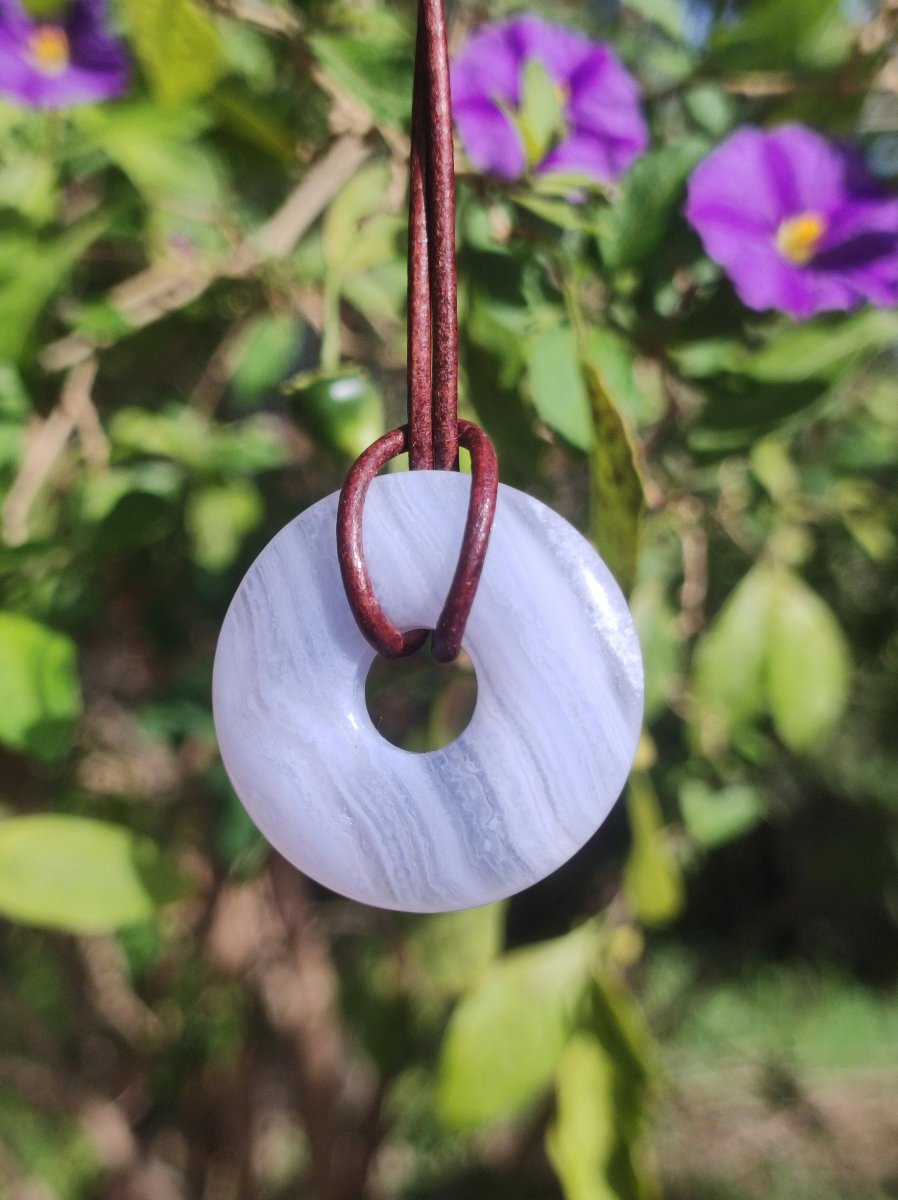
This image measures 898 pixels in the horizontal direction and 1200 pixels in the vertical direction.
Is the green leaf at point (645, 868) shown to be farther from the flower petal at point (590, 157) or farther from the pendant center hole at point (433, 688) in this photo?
the flower petal at point (590, 157)

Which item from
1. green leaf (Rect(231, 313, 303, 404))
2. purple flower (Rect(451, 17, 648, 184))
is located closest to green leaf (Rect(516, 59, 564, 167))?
purple flower (Rect(451, 17, 648, 184))

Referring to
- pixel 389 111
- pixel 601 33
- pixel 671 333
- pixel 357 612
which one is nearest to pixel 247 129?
pixel 389 111

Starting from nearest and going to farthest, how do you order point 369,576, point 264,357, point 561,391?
point 369,576 → point 561,391 → point 264,357

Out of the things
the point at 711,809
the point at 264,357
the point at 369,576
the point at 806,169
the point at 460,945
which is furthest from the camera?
the point at 460,945

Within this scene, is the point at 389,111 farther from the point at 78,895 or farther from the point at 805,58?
the point at 78,895

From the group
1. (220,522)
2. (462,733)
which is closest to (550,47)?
(220,522)

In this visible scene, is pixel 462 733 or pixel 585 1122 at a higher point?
pixel 462 733

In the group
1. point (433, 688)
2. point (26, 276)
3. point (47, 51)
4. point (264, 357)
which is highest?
point (47, 51)

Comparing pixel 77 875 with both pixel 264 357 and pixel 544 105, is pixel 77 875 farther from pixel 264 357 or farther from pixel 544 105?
pixel 544 105
